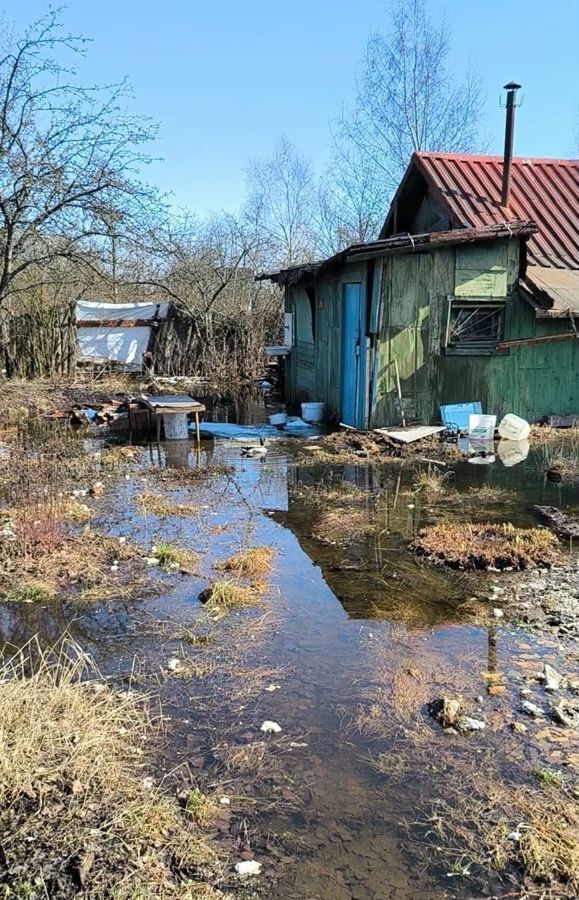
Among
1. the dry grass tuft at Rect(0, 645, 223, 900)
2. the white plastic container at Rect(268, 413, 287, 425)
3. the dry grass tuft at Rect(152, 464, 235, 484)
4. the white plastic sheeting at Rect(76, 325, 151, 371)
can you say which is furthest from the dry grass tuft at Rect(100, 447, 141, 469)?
the white plastic sheeting at Rect(76, 325, 151, 371)

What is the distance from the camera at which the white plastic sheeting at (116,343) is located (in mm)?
18984

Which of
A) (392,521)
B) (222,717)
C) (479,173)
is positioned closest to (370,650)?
(222,717)

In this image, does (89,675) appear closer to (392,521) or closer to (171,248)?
(392,521)

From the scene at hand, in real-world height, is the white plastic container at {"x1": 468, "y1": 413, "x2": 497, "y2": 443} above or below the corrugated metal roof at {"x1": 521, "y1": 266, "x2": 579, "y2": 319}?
below

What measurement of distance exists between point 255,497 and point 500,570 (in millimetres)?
3078

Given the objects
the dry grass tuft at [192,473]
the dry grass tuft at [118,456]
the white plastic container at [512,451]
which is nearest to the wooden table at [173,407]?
the dry grass tuft at [118,456]

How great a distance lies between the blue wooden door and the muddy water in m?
3.88

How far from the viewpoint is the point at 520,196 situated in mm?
12242

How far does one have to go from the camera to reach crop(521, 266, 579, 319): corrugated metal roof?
10.2m

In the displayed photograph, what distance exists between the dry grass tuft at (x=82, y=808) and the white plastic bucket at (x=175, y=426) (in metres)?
7.89

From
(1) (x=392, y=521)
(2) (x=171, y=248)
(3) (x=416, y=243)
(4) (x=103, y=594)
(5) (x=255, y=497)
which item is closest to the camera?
(4) (x=103, y=594)

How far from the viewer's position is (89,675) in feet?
12.7

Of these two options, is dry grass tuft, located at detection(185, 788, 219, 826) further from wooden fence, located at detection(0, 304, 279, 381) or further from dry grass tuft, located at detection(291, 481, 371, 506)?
wooden fence, located at detection(0, 304, 279, 381)

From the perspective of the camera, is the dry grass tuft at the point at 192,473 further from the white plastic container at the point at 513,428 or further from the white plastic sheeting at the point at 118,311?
the white plastic sheeting at the point at 118,311
